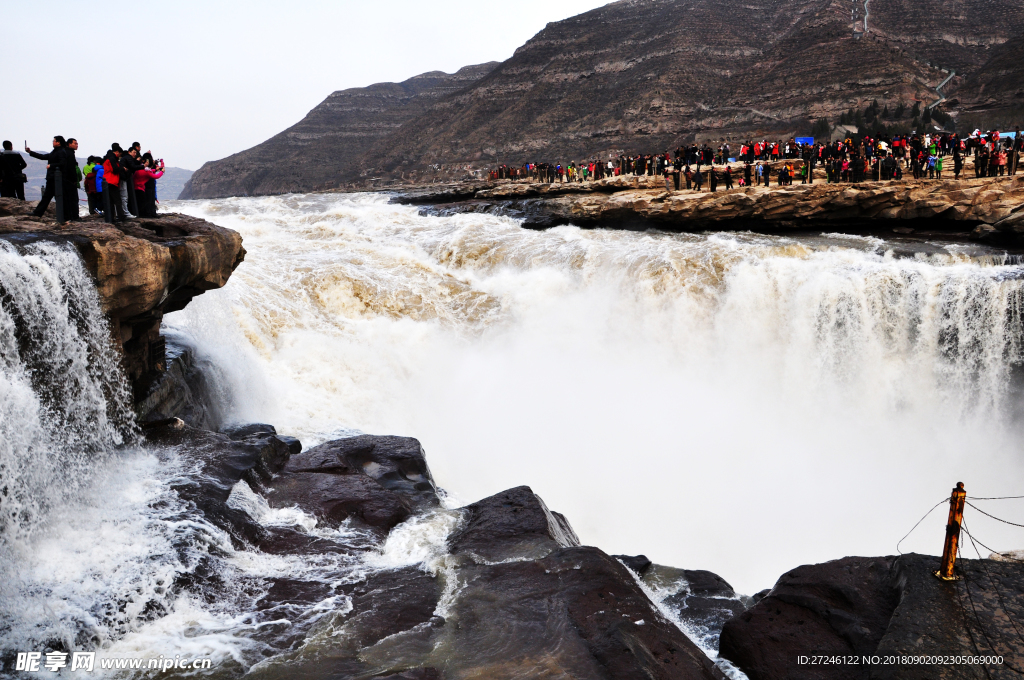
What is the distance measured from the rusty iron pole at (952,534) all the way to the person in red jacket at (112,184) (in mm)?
10035

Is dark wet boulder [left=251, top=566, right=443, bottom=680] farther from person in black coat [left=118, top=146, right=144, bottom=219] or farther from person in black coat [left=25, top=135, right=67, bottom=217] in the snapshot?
person in black coat [left=118, top=146, right=144, bottom=219]

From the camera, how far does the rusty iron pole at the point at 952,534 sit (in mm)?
5535

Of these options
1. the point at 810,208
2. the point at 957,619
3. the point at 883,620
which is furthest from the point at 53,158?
the point at 810,208

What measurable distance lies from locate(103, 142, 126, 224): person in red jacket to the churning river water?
8.62 feet

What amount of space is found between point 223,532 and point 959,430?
44.6 feet

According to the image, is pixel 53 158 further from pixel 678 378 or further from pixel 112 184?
pixel 678 378

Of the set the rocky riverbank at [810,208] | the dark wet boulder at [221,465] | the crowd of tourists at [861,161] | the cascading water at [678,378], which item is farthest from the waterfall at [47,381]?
the crowd of tourists at [861,161]

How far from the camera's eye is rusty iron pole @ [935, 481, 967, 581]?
218 inches

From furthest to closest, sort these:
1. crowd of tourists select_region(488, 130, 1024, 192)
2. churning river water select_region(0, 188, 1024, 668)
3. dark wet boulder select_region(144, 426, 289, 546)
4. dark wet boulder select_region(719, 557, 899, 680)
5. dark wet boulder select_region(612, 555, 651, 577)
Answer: crowd of tourists select_region(488, 130, 1024, 192)
churning river water select_region(0, 188, 1024, 668)
dark wet boulder select_region(612, 555, 651, 577)
dark wet boulder select_region(144, 426, 289, 546)
dark wet boulder select_region(719, 557, 899, 680)

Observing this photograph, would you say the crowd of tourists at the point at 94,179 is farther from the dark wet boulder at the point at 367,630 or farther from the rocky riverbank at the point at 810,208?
the rocky riverbank at the point at 810,208

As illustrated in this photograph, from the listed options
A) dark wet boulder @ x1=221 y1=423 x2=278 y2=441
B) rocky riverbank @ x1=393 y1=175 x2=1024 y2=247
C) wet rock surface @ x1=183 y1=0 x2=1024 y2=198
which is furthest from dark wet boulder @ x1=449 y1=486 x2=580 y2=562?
wet rock surface @ x1=183 y1=0 x2=1024 y2=198

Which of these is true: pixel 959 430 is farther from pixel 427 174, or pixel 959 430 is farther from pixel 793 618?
pixel 427 174

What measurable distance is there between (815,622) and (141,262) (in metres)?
8.12

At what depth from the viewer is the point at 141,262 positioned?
7914 mm
